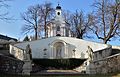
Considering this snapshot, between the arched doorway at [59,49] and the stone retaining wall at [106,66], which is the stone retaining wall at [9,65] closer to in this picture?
the stone retaining wall at [106,66]

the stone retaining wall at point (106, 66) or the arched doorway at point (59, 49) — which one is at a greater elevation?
the arched doorway at point (59, 49)

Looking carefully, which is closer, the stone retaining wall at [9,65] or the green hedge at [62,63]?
the stone retaining wall at [9,65]

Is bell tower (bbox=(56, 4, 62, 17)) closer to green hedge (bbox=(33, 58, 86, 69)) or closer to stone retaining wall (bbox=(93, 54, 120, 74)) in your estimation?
green hedge (bbox=(33, 58, 86, 69))

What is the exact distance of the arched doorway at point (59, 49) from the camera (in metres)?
35.3

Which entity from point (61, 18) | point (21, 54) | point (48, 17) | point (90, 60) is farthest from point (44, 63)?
point (61, 18)

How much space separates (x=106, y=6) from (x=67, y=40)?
28.5 ft

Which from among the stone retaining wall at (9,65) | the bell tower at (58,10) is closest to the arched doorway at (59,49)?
the stone retaining wall at (9,65)

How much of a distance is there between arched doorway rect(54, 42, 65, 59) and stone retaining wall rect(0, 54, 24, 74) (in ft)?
48.4

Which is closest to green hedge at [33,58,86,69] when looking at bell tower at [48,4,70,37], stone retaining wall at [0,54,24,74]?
stone retaining wall at [0,54,24,74]

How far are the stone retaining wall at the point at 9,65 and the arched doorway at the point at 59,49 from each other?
14.8 meters

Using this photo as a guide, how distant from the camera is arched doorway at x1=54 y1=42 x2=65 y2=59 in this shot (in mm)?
35281

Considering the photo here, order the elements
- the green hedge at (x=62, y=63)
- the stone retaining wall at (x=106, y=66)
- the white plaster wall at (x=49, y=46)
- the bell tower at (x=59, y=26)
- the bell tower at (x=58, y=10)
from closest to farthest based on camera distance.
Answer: the stone retaining wall at (x=106, y=66)
the green hedge at (x=62, y=63)
the white plaster wall at (x=49, y=46)
the bell tower at (x=59, y=26)
the bell tower at (x=58, y=10)

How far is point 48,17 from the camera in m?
48.9

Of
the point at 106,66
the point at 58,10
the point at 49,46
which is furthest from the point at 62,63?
the point at 58,10
